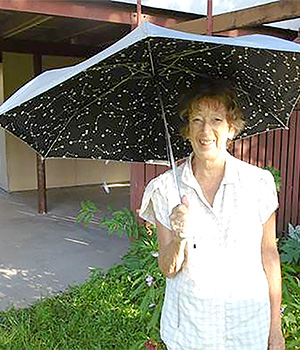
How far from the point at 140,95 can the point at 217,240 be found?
63 centimetres

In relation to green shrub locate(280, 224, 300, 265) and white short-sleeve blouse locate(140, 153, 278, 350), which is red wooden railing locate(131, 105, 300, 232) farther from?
white short-sleeve blouse locate(140, 153, 278, 350)

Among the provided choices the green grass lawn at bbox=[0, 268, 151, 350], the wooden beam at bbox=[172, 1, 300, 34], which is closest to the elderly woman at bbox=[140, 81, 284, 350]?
the green grass lawn at bbox=[0, 268, 151, 350]

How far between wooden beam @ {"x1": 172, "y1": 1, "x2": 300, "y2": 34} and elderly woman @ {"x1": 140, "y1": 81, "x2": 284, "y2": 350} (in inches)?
78.2

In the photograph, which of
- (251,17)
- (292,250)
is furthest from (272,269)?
(251,17)

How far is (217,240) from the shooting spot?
1.36 m

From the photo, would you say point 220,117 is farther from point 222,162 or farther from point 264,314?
point 264,314

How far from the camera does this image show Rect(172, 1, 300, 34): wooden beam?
3150mm

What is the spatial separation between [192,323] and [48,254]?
3290 millimetres

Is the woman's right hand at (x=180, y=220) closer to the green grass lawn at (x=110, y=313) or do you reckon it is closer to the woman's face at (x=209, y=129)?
the woman's face at (x=209, y=129)

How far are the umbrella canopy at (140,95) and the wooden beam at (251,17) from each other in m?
1.59

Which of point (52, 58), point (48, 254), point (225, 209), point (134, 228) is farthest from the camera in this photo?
point (52, 58)

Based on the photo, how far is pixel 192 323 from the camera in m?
1.40

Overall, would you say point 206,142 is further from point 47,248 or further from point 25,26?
point 25,26

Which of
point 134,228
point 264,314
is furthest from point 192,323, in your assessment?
point 134,228
